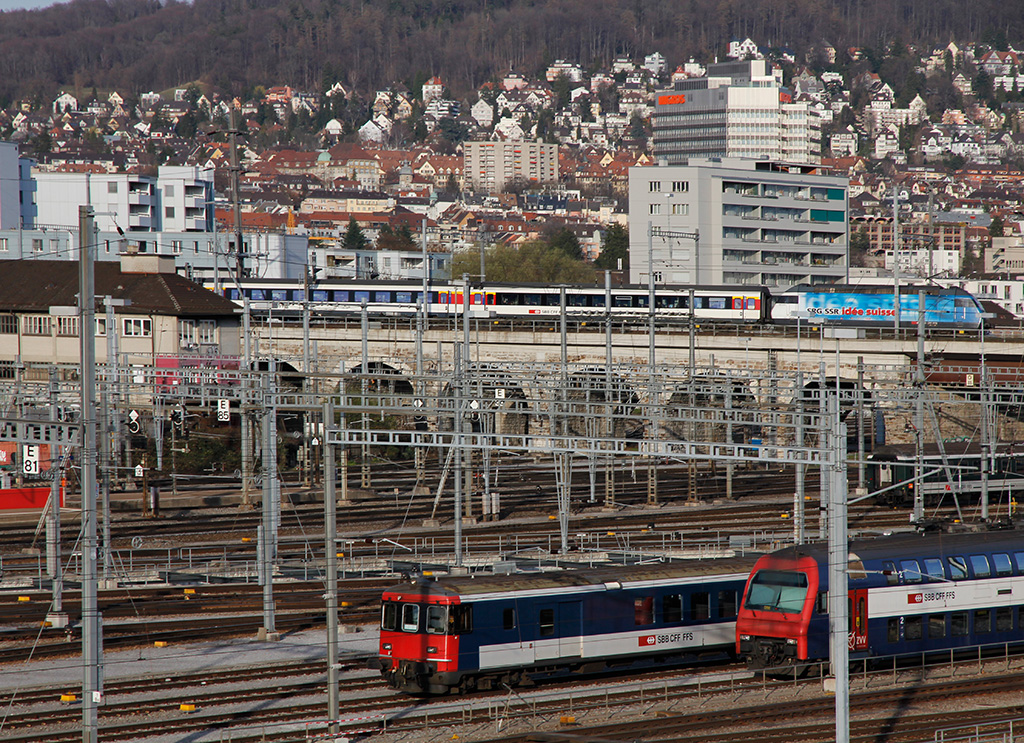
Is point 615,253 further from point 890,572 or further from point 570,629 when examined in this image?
point 570,629

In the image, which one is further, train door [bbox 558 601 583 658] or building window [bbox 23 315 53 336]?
building window [bbox 23 315 53 336]

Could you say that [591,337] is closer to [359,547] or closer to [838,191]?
[359,547]

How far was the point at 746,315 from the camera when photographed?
63.7m

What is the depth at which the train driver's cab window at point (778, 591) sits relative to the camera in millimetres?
19906

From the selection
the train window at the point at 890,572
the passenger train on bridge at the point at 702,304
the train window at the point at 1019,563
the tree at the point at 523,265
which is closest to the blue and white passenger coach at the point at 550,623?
the train window at the point at 890,572

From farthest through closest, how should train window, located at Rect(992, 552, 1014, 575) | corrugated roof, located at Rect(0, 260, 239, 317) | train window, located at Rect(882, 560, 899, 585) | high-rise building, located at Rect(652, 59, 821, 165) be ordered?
high-rise building, located at Rect(652, 59, 821, 165) → corrugated roof, located at Rect(0, 260, 239, 317) → train window, located at Rect(992, 552, 1014, 575) → train window, located at Rect(882, 560, 899, 585)

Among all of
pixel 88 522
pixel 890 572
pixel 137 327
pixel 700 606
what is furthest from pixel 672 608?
pixel 137 327

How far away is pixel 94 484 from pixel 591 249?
179 m

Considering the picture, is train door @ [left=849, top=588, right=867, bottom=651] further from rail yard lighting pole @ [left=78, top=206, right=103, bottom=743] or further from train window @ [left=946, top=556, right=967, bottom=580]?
rail yard lighting pole @ [left=78, top=206, right=103, bottom=743]

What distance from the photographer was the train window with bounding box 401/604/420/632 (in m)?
19.2

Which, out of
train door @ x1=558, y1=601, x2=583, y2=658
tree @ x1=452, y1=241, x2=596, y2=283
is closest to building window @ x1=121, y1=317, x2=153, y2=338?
train door @ x1=558, y1=601, x2=583, y2=658

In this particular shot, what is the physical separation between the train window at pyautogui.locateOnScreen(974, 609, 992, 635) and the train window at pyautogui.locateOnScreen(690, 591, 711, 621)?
449cm

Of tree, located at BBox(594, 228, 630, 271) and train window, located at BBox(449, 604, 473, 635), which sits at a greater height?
tree, located at BBox(594, 228, 630, 271)

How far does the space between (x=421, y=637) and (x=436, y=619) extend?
0.42 metres
